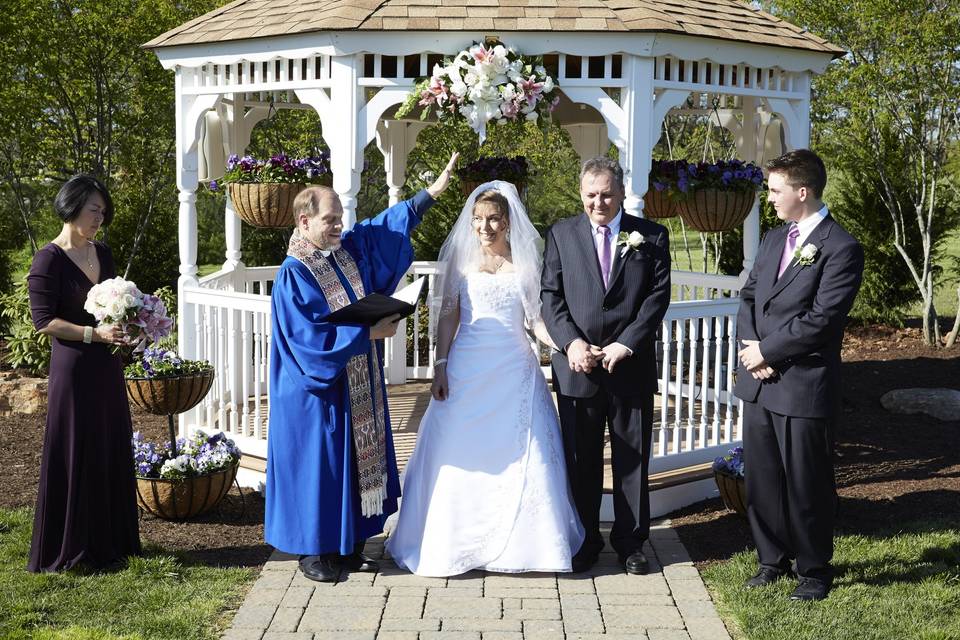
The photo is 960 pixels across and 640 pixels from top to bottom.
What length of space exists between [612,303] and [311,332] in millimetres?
1505

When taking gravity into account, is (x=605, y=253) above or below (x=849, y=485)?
above

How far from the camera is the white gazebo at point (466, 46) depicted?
21.3 ft

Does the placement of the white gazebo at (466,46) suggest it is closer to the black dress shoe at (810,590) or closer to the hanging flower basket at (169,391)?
the hanging flower basket at (169,391)

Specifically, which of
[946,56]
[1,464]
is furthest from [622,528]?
[946,56]

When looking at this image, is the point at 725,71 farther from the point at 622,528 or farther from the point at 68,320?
the point at 68,320

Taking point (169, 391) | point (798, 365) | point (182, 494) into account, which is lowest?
point (182, 494)

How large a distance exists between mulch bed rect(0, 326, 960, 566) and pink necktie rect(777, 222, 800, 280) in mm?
1748

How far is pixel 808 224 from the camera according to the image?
4805 mm

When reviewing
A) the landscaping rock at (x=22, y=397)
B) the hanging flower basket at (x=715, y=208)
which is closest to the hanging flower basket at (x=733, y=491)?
the hanging flower basket at (x=715, y=208)

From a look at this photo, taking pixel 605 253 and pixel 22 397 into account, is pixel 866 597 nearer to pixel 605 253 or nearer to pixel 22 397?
pixel 605 253

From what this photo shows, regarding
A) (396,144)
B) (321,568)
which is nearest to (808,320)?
(321,568)

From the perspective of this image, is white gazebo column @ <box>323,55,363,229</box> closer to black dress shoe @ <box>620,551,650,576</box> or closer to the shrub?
black dress shoe @ <box>620,551,650,576</box>

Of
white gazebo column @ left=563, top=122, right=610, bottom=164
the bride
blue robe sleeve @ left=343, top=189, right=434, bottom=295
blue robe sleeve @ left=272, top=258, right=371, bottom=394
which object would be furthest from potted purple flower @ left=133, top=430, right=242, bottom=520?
white gazebo column @ left=563, top=122, right=610, bottom=164

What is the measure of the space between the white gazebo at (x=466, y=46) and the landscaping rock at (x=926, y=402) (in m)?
2.66
